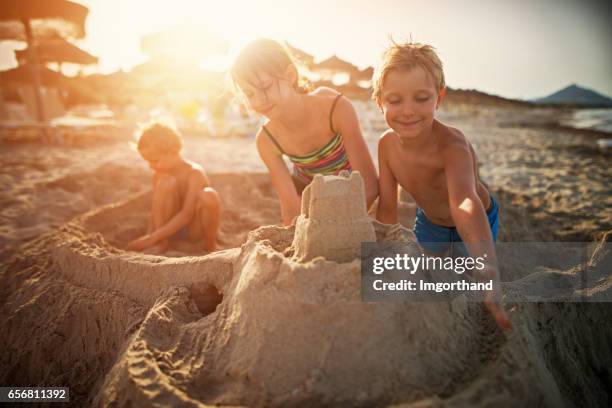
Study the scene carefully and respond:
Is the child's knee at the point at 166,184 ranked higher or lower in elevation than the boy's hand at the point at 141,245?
higher

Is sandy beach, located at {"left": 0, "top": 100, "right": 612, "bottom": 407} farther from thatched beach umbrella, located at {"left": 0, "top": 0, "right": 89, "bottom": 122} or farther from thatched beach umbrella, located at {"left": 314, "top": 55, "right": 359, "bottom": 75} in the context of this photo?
thatched beach umbrella, located at {"left": 314, "top": 55, "right": 359, "bottom": 75}

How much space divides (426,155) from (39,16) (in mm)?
11025

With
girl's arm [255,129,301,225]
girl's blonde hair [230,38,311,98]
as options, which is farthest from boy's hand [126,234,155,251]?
girl's blonde hair [230,38,311,98]

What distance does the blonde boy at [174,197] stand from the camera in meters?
3.08

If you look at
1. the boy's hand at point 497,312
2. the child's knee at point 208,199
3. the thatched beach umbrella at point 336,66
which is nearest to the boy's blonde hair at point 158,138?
the child's knee at point 208,199

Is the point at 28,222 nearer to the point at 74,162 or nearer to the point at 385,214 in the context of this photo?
the point at 74,162

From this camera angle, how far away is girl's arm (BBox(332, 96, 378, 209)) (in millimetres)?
2477

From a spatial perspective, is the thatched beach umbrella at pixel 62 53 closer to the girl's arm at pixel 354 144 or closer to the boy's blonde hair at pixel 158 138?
the boy's blonde hair at pixel 158 138

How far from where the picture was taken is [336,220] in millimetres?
1280

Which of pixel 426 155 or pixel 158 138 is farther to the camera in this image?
pixel 158 138

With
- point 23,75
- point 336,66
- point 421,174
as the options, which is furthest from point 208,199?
point 23,75

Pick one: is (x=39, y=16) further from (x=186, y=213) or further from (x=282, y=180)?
(x=282, y=180)

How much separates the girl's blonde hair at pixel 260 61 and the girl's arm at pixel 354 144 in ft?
1.50

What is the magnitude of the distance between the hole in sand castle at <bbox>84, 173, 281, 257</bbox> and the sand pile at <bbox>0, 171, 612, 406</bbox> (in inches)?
57.6
